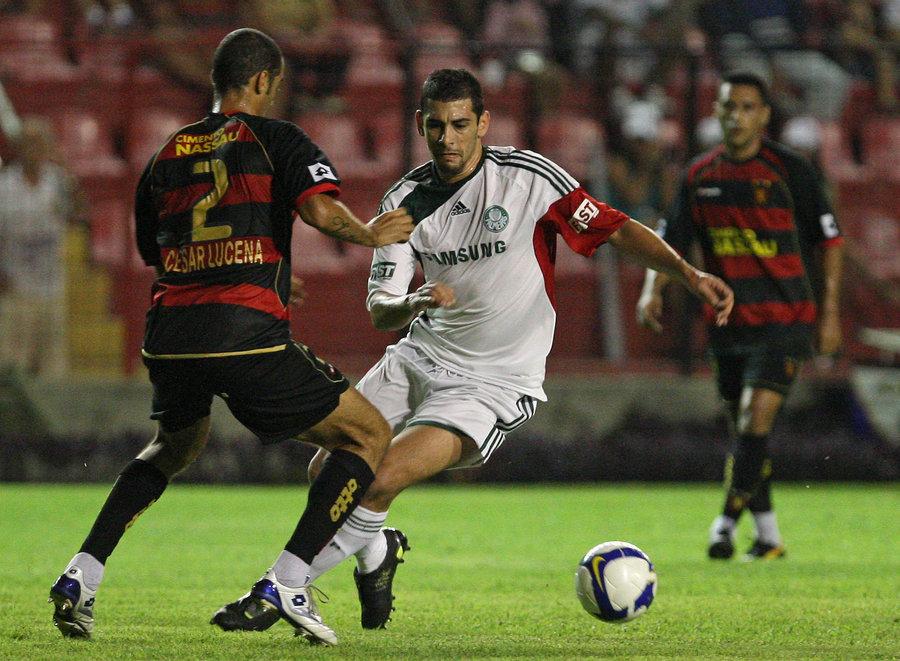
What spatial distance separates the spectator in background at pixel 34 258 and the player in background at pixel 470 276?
7.23 m

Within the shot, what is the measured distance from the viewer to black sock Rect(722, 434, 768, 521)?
825 centimetres

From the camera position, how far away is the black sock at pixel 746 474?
325 inches

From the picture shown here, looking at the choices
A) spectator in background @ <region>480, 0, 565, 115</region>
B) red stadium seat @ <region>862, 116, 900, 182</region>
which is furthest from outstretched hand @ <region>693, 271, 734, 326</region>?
red stadium seat @ <region>862, 116, 900, 182</region>

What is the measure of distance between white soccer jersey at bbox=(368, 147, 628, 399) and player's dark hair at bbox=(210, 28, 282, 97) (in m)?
0.91

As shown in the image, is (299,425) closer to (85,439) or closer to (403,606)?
(403,606)

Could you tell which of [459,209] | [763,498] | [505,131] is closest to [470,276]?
[459,209]

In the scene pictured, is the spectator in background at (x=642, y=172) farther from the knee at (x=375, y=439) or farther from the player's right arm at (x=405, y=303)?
the knee at (x=375, y=439)

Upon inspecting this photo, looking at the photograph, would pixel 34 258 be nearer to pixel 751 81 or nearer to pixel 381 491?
pixel 751 81

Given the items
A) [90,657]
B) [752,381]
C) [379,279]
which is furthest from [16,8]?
[90,657]

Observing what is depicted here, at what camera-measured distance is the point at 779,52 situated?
13750 mm

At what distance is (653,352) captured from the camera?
44.2 feet

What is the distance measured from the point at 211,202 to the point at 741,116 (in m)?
4.16

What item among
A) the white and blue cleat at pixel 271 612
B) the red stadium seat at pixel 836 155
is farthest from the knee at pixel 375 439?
the red stadium seat at pixel 836 155

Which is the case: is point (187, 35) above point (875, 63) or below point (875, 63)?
below
